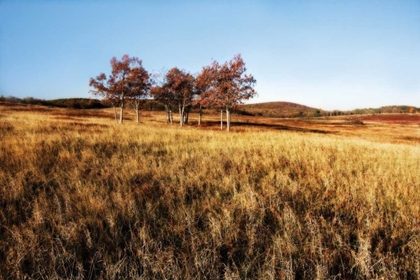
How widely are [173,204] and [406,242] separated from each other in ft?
10.1

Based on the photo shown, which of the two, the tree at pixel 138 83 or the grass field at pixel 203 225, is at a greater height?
the tree at pixel 138 83

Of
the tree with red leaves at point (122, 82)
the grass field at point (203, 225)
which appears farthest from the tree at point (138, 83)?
the grass field at point (203, 225)

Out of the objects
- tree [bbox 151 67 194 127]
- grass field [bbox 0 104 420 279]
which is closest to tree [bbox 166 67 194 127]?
tree [bbox 151 67 194 127]

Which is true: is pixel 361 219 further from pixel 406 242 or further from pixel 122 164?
pixel 122 164

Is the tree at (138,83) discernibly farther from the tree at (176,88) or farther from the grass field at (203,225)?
the grass field at (203,225)

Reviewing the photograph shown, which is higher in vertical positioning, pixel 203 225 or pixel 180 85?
pixel 180 85

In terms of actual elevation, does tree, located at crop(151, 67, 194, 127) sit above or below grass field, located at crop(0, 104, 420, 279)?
above

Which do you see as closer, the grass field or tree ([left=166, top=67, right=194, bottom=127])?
the grass field

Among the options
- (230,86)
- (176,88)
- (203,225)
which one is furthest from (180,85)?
(203,225)

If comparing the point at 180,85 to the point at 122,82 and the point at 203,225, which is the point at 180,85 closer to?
the point at 122,82

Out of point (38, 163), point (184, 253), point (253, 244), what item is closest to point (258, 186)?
point (253, 244)

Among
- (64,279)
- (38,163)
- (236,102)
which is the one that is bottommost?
(64,279)

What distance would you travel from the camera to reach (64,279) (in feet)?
6.89

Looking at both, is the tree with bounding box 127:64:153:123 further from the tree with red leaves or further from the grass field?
the grass field
